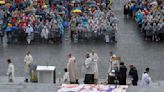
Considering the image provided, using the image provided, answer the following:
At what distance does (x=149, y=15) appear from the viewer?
127 feet

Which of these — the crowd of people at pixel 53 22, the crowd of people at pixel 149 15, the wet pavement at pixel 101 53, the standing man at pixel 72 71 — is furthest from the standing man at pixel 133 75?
the crowd of people at pixel 149 15

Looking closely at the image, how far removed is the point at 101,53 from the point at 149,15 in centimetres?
521

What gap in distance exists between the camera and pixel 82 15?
1561 inches

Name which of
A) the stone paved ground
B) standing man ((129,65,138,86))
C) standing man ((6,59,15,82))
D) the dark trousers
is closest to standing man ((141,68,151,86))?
the stone paved ground

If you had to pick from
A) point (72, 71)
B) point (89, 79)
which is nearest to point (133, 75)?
point (89, 79)

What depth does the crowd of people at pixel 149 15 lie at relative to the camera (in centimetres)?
3725

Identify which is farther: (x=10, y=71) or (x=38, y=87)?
(x=10, y=71)

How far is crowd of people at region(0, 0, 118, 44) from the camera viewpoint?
37.4m

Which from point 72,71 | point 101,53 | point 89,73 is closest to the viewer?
point 72,71

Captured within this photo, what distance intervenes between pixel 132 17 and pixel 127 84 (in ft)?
48.2

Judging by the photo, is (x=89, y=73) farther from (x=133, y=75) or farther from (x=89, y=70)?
(x=133, y=75)

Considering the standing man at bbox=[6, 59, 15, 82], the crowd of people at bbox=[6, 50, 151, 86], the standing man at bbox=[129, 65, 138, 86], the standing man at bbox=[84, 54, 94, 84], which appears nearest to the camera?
the crowd of people at bbox=[6, 50, 151, 86]

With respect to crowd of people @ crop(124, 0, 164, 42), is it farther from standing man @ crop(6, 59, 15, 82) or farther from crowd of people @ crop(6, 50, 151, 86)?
standing man @ crop(6, 59, 15, 82)

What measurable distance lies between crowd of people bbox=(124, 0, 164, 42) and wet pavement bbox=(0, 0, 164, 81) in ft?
1.97
